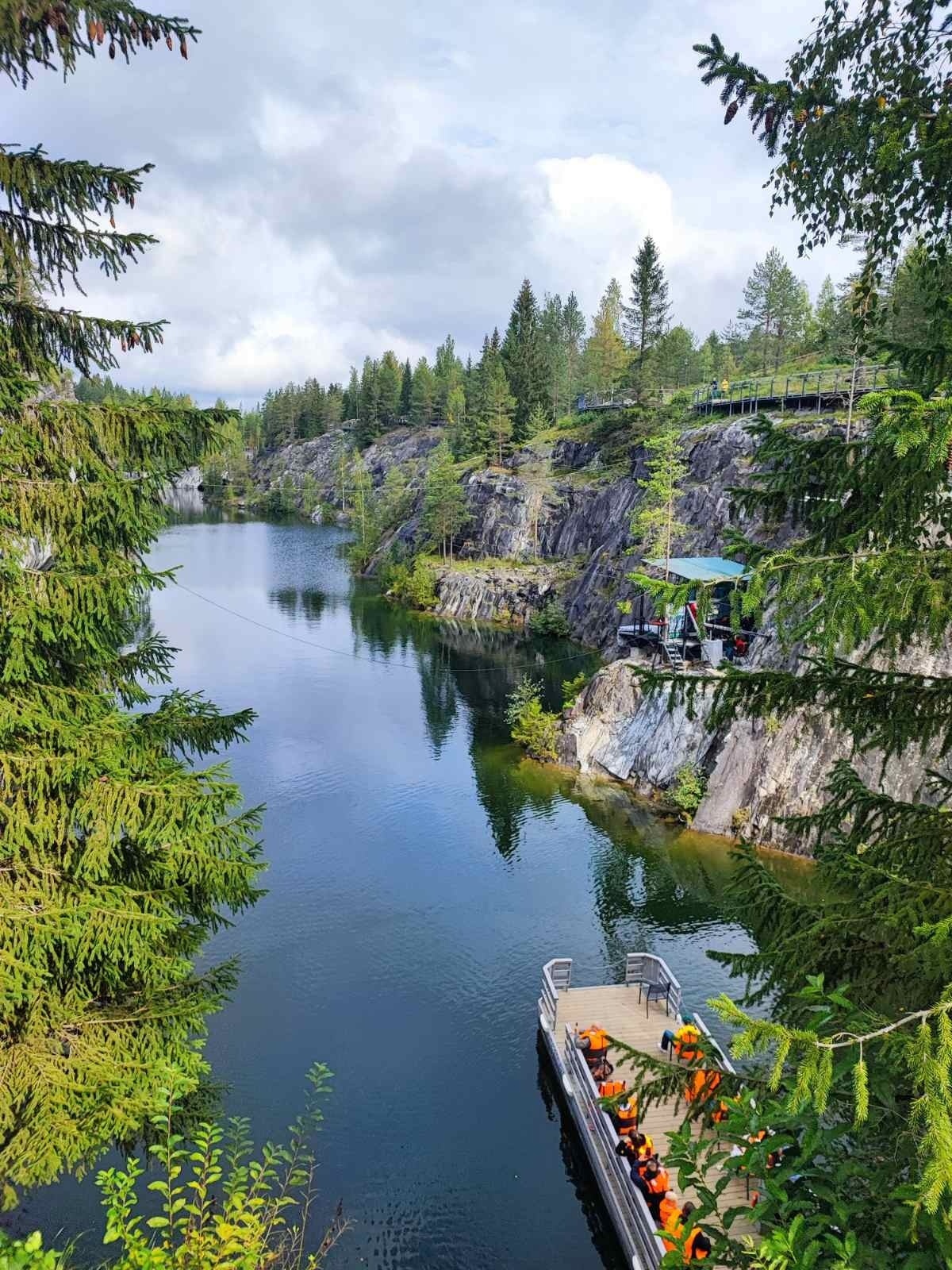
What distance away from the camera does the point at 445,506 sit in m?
71.1

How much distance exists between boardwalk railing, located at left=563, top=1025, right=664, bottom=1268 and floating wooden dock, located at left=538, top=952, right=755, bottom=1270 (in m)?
0.01

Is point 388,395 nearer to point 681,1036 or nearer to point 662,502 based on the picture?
point 662,502

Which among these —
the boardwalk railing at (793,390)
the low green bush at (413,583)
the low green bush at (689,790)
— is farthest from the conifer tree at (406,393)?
the low green bush at (689,790)

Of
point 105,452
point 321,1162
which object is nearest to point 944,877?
point 105,452

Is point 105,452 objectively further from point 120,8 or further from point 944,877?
point 944,877

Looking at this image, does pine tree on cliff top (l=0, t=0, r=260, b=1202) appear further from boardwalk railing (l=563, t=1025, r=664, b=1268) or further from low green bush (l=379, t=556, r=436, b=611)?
low green bush (l=379, t=556, r=436, b=611)

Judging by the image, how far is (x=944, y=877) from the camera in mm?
6086

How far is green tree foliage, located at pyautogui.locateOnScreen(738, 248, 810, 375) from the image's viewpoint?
80.5m

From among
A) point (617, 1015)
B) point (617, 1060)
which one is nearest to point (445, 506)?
point (617, 1015)

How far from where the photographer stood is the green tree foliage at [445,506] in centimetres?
7081

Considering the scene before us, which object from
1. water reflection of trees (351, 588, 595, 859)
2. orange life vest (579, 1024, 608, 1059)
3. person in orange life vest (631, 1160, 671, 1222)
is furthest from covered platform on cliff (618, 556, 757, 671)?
person in orange life vest (631, 1160, 671, 1222)

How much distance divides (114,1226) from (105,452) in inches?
269

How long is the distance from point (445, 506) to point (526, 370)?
22.8 m

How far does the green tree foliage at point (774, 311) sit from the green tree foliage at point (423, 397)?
55679 millimetres
